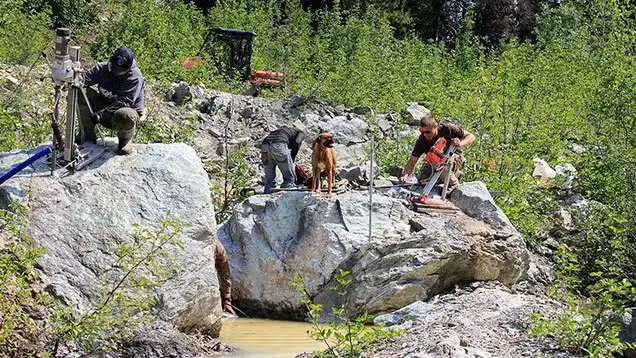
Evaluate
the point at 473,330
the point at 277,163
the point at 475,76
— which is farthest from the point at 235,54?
the point at 473,330

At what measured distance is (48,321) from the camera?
748 centimetres

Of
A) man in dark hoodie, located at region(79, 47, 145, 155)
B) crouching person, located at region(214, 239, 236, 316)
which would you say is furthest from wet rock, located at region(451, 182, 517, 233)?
man in dark hoodie, located at region(79, 47, 145, 155)

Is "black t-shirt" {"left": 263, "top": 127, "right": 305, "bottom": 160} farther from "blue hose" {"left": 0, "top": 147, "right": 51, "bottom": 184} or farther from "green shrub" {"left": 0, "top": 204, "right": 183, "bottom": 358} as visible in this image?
"green shrub" {"left": 0, "top": 204, "right": 183, "bottom": 358}

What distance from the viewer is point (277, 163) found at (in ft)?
43.1

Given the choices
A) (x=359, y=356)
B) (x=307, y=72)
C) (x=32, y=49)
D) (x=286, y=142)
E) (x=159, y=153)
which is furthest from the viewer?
(x=307, y=72)

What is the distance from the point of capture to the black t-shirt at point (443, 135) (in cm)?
1172

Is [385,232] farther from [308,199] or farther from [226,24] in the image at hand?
[226,24]

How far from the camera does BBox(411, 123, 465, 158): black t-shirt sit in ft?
38.4

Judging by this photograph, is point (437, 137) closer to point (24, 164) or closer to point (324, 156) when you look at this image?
point (324, 156)

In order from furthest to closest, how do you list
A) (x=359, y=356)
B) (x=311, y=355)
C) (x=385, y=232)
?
(x=385, y=232) → (x=311, y=355) → (x=359, y=356)

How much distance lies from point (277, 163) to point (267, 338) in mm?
3724

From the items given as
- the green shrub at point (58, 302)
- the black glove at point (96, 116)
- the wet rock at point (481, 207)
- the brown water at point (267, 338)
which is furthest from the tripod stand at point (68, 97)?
the wet rock at point (481, 207)

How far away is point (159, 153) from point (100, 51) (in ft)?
43.0

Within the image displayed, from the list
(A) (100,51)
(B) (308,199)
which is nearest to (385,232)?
(B) (308,199)
